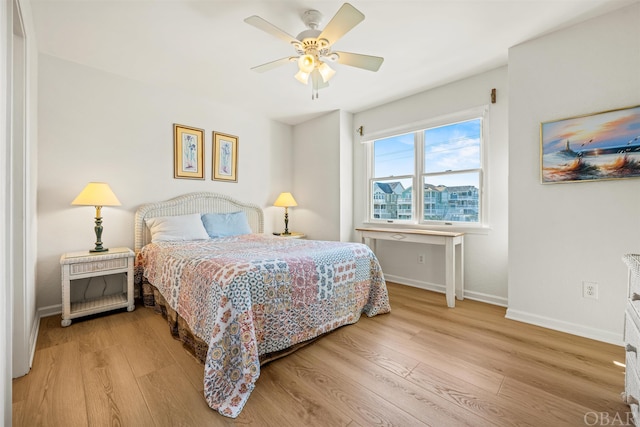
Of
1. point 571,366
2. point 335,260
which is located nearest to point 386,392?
point 335,260

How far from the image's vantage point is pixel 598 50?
214 centimetres

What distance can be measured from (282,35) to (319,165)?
8.12ft

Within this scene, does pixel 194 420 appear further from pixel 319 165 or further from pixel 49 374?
pixel 319 165

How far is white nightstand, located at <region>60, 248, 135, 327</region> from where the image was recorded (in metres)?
2.38

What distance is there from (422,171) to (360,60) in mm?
1906

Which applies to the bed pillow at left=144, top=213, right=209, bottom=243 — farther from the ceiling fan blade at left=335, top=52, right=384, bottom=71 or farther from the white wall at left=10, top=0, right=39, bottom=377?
the ceiling fan blade at left=335, top=52, right=384, bottom=71

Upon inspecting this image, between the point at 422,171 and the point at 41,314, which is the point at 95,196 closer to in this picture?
the point at 41,314

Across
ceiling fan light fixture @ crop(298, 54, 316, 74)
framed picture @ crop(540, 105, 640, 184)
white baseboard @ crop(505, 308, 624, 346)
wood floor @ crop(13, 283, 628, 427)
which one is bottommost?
wood floor @ crop(13, 283, 628, 427)

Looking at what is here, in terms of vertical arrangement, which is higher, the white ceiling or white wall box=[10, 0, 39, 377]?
the white ceiling

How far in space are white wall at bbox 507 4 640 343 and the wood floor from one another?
0.96 feet

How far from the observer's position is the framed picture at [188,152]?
137 inches

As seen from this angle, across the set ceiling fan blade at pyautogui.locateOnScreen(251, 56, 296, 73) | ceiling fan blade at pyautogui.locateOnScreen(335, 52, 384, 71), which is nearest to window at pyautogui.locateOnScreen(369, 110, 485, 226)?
ceiling fan blade at pyautogui.locateOnScreen(335, 52, 384, 71)

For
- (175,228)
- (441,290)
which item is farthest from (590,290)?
(175,228)

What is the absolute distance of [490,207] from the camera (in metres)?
3.01
